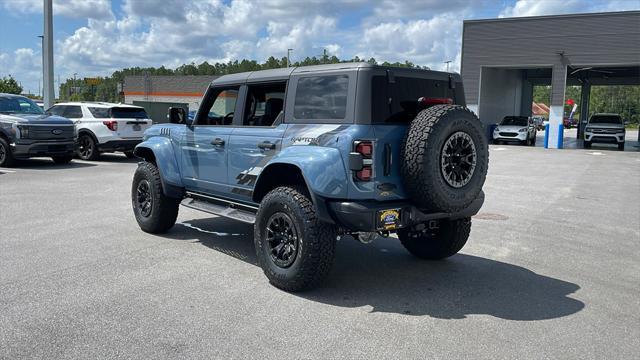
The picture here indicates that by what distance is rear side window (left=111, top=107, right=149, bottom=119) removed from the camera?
1606cm

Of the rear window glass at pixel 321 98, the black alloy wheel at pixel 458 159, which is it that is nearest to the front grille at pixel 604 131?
the black alloy wheel at pixel 458 159

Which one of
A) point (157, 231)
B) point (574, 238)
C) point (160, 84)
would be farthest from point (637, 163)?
point (160, 84)

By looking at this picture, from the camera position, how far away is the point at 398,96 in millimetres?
5023

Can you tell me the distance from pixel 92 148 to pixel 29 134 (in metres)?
2.24

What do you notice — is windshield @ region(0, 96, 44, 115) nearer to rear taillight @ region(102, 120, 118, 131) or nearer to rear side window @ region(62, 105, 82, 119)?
rear side window @ region(62, 105, 82, 119)

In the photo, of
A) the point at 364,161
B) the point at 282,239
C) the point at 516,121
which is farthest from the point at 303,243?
the point at 516,121

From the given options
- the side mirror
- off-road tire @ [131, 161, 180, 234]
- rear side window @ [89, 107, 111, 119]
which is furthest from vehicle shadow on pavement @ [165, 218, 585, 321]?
rear side window @ [89, 107, 111, 119]

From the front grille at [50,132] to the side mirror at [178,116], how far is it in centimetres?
881

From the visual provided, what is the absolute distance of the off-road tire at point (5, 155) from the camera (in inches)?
552

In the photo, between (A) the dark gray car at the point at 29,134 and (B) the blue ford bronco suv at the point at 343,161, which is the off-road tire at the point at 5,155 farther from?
(B) the blue ford bronco suv at the point at 343,161

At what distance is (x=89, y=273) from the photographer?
540cm

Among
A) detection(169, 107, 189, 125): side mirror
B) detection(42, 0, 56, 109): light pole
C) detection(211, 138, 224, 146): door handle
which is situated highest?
detection(42, 0, 56, 109): light pole

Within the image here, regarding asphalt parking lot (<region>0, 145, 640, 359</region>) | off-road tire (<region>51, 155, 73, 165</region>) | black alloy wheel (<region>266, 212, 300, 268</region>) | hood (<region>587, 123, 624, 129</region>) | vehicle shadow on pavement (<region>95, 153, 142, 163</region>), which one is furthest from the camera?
hood (<region>587, 123, 624, 129</region>)

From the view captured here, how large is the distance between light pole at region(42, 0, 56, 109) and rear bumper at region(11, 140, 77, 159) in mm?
8330
